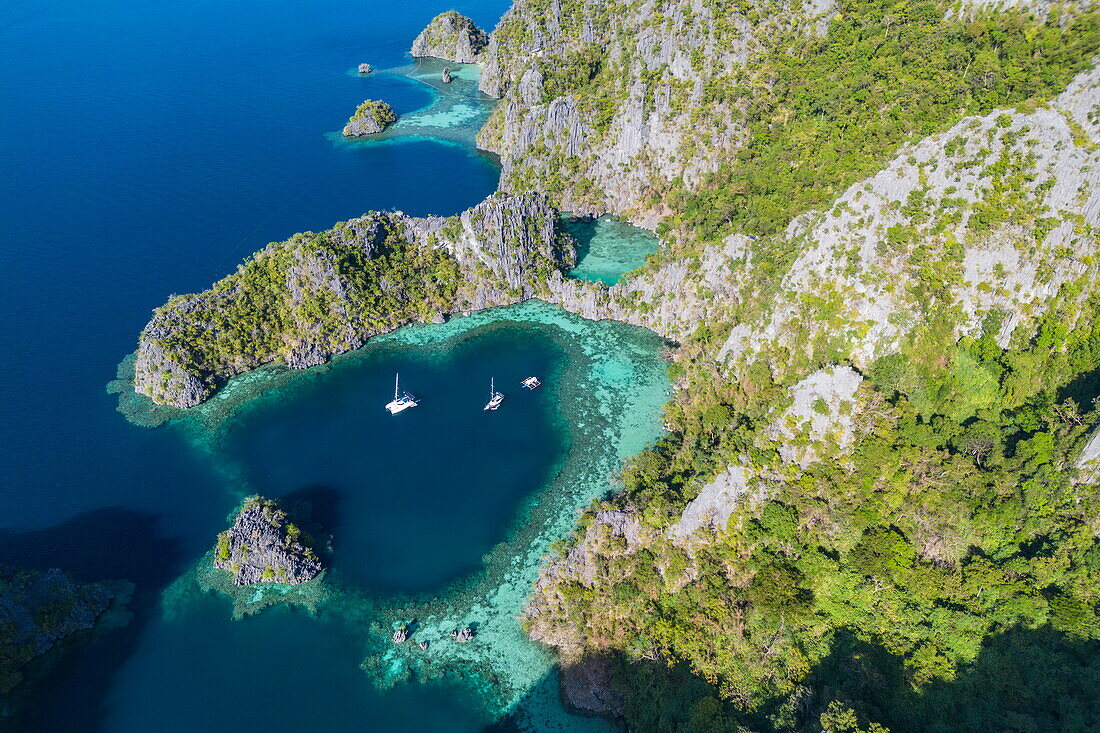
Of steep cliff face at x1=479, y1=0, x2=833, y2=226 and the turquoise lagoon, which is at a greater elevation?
steep cliff face at x1=479, y1=0, x2=833, y2=226

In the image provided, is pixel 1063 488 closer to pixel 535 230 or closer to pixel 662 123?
pixel 535 230

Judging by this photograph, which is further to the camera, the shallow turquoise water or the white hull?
the shallow turquoise water

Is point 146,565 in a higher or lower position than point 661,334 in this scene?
lower

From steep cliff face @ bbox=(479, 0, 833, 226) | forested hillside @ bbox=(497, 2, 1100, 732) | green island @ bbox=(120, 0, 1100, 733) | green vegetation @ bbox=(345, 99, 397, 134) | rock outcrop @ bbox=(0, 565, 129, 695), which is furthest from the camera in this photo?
green vegetation @ bbox=(345, 99, 397, 134)

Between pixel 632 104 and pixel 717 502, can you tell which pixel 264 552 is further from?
pixel 632 104

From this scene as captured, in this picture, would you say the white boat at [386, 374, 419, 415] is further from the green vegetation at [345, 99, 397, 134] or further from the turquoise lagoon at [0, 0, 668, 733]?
the green vegetation at [345, 99, 397, 134]

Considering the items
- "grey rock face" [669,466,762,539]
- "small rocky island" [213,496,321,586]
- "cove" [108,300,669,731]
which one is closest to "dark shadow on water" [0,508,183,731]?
"cove" [108,300,669,731]

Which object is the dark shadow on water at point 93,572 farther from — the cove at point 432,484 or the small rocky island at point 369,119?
the small rocky island at point 369,119

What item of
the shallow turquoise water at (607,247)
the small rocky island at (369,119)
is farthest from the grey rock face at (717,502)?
the small rocky island at (369,119)

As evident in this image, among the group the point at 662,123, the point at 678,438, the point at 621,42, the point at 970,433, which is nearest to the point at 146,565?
the point at 678,438
